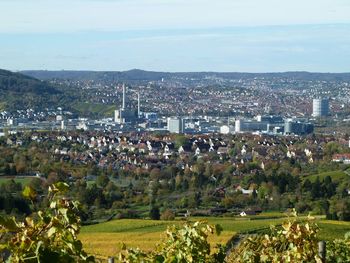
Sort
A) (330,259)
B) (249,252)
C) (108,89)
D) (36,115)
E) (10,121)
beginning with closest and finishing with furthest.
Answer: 1. (249,252)
2. (330,259)
3. (10,121)
4. (36,115)
5. (108,89)

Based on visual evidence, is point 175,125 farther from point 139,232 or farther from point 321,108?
point 139,232

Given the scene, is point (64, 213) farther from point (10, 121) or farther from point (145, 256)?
point (10, 121)

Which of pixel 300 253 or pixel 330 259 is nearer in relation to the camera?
pixel 300 253

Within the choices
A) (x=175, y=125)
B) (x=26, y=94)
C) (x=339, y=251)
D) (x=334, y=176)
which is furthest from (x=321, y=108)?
(x=339, y=251)

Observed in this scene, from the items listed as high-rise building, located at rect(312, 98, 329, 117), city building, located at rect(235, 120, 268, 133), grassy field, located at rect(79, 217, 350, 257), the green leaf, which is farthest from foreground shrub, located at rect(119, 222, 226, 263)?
high-rise building, located at rect(312, 98, 329, 117)

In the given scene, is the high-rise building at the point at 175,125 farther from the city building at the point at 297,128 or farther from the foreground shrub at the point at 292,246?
the foreground shrub at the point at 292,246

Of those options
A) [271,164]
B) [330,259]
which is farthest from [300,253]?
[271,164]
